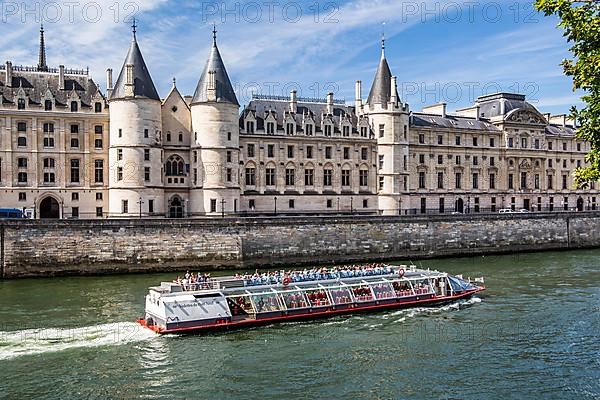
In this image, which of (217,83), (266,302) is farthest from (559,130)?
(266,302)

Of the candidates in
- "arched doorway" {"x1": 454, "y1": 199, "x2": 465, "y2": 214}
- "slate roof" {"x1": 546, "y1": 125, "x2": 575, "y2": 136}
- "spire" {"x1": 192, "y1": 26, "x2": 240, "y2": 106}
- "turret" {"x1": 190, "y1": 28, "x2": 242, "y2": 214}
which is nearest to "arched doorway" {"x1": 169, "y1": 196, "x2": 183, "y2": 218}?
"turret" {"x1": 190, "y1": 28, "x2": 242, "y2": 214}

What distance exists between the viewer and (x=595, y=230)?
217ft

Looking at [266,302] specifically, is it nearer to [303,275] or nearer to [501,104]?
[303,275]

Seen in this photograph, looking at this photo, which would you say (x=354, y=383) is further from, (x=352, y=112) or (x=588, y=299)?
(x=352, y=112)

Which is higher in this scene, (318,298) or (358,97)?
(358,97)

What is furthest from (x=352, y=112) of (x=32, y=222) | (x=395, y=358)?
(x=395, y=358)

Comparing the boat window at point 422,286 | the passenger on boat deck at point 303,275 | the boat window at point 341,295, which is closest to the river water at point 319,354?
the boat window at point 341,295

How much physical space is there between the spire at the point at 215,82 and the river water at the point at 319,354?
24323mm

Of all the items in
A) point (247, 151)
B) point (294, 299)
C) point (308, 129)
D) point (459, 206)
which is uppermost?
point (308, 129)

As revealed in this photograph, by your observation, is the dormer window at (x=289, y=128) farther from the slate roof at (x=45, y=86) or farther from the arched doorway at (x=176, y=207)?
the slate roof at (x=45, y=86)

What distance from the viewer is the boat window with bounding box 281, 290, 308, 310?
32.1 metres

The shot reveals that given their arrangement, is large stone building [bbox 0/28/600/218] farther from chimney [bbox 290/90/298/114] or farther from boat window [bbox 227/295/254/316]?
boat window [bbox 227/295/254/316]

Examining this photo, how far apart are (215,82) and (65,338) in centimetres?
3362

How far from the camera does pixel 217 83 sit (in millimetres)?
56875
